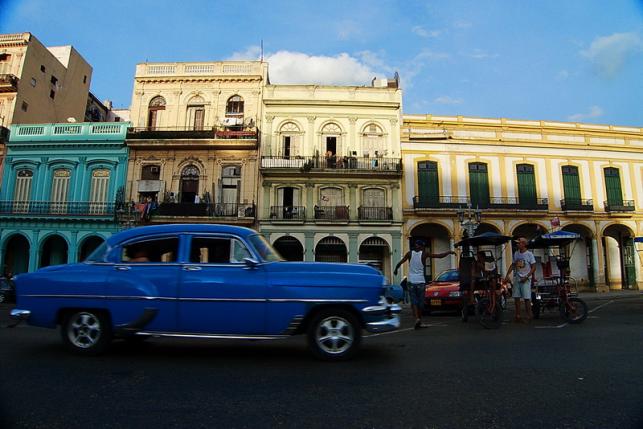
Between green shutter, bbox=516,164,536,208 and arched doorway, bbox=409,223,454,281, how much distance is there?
17.9ft

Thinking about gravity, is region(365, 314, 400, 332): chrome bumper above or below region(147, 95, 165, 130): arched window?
below

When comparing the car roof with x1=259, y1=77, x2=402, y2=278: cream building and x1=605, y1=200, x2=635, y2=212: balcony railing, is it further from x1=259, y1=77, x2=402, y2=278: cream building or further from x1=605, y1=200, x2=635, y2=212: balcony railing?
x1=605, y1=200, x2=635, y2=212: balcony railing

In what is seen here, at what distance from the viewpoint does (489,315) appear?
27.3 feet

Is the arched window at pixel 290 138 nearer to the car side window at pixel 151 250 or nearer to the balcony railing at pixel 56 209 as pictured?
the balcony railing at pixel 56 209

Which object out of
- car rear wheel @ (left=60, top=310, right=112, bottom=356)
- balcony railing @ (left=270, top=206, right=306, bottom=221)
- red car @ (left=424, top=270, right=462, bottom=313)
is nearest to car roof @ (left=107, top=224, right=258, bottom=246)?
car rear wheel @ (left=60, top=310, right=112, bottom=356)

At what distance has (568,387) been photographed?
12.3ft

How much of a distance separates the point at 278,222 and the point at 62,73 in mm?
22735

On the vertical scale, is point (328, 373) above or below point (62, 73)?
below

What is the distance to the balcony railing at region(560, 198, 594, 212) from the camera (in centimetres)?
2594

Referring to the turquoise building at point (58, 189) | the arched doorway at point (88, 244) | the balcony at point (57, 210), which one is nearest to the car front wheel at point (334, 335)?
the turquoise building at point (58, 189)

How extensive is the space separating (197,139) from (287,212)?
7345 mm

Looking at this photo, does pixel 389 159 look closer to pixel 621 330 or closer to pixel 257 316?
pixel 621 330

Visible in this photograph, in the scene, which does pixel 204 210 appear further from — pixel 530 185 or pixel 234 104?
pixel 530 185

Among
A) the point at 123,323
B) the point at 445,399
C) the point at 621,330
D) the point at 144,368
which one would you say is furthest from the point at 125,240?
the point at 621,330
